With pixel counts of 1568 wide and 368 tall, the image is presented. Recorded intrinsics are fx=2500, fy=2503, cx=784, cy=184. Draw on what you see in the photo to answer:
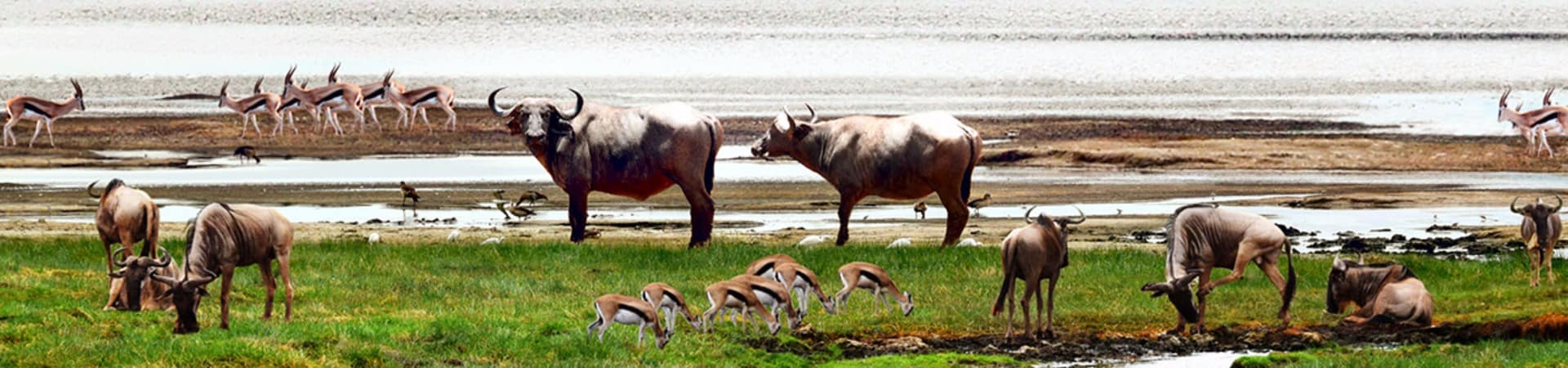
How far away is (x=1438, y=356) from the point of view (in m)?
16.4

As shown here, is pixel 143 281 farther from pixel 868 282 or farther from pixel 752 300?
pixel 868 282

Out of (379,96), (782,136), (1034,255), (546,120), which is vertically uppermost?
(1034,255)

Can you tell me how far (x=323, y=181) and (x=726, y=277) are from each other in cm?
1607

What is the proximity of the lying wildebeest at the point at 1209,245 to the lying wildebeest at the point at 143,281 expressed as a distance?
6791mm

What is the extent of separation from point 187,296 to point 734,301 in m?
3.49

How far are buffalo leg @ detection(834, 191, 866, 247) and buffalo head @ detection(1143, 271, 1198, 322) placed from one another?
274 inches

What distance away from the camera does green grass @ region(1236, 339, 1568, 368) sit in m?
15.9

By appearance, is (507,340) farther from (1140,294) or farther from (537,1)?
(537,1)

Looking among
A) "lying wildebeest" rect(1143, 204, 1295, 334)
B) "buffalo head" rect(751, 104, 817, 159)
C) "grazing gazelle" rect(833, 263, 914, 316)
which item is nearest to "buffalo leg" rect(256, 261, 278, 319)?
"grazing gazelle" rect(833, 263, 914, 316)

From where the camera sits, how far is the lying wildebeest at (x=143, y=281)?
16609 millimetres

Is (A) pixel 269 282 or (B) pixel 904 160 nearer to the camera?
(A) pixel 269 282

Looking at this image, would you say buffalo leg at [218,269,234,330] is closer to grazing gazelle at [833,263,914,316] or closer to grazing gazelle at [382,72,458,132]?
grazing gazelle at [833,263,914,316]

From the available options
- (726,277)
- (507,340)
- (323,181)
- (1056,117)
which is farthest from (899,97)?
(507,340)

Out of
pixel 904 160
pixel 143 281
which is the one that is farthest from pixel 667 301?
pixel 904 160
